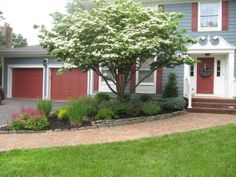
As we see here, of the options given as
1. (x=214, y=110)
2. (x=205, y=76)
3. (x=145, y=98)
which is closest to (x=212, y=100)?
(x=214, y=110)

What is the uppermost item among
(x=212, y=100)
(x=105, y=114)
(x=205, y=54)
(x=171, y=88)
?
(x=205, y=54)

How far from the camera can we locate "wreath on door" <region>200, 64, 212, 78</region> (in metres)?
15.6

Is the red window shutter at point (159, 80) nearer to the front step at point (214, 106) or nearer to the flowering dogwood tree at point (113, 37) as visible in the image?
the front step at point (214, 106)

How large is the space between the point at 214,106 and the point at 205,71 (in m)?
2.47

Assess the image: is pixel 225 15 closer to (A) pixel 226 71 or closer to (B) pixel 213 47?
(B) pixel 213 47

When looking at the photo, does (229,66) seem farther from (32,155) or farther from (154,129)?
(32,155)

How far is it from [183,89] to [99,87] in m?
4.25

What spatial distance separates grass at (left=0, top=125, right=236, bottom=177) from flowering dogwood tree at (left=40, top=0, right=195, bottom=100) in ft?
12.5

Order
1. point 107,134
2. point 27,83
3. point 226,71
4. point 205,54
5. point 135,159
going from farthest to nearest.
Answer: point 27,83 → point 205,54 → point 226,71 → point 107,134 → point 135,159

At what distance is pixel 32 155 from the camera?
6.93 metres

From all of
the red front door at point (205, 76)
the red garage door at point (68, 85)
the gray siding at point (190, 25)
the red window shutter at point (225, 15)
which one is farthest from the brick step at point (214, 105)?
the red garage door at point (68, 85)

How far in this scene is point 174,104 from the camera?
13.4m

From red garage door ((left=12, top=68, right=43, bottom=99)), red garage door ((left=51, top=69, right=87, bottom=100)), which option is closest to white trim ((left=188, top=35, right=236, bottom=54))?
red garage door ((left=51, top=69, right=87, bottom=100))

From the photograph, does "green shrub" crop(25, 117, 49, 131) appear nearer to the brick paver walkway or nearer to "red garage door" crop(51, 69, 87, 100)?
the brick paver walkway
